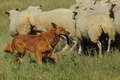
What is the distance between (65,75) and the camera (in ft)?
21.5

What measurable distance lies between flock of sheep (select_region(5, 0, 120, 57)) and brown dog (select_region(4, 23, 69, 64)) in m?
1.41

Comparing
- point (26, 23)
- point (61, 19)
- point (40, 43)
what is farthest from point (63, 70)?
point (26, 23)

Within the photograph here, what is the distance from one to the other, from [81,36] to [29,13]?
2.85 metres

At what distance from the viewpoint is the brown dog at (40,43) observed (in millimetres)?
7750

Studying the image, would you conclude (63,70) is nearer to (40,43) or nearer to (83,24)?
(40,43)

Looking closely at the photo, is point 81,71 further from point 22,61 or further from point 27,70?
point 22,61

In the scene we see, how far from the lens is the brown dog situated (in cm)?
775

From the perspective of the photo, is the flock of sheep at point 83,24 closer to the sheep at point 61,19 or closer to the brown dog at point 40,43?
the sheep at point 61,19

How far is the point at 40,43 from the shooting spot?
7793 mm

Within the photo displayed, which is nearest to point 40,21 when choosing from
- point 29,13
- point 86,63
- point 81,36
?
point 29,13

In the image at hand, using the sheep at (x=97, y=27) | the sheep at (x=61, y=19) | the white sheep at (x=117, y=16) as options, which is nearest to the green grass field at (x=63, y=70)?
the sheep at (x=97, y=27)

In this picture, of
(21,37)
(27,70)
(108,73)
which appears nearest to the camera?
(108,73)

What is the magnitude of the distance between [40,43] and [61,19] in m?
3.14

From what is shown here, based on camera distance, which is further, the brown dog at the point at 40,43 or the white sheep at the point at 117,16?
the white sheep at the point at 117,16
